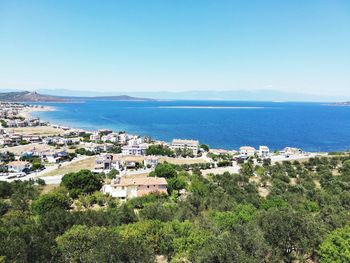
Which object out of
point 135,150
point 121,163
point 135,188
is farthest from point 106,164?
point 135,188

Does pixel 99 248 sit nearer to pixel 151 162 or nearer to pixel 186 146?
pixel 151 162

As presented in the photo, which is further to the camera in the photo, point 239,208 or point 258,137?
point 258,137

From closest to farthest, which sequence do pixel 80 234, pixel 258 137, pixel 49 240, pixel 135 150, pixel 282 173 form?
pixel 49 240, pixel 80 234, pixel 282 173, pixel 135 150, pixel 258 137

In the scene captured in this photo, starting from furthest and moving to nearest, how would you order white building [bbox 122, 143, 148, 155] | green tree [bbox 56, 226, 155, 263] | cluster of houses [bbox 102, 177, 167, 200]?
1. white building [bbox 122, 143, 148, 155]
2. cluster of houses [bbox 102, 177, 167, 200]
3. green tree [bbox 56, 226, 155, 263]

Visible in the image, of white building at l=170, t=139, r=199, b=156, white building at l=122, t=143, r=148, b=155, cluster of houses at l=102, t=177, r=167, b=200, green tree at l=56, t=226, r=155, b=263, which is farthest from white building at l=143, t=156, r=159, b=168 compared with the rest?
green tree at l=56, t=226, r=155, b=263

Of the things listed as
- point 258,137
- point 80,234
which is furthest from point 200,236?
point 258,137

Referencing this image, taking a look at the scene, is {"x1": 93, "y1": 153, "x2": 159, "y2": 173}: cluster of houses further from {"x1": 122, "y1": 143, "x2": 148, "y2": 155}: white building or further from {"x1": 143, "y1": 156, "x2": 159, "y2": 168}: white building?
{"x1": 122, "y1": 143, "x2": 148, "y2": 155}: white building

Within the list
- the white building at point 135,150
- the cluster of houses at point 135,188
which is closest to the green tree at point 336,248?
the cluster of houses at point 135,188

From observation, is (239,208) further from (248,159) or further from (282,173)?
(248,159)
